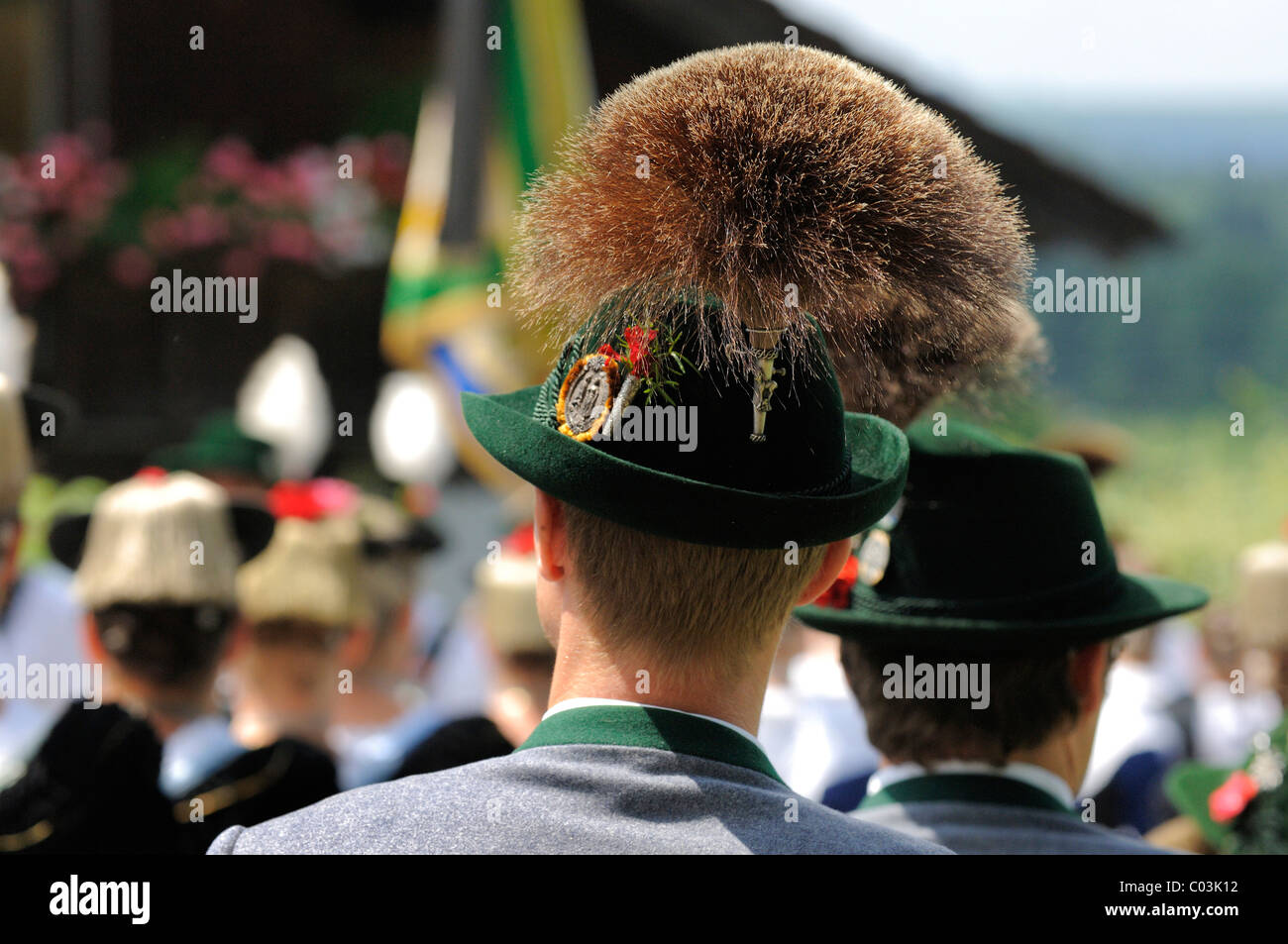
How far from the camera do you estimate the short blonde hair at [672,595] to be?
1421mm

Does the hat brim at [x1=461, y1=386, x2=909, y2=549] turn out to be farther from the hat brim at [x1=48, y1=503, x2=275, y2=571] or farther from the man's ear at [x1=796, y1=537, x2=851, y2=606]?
the hat brim at [x1=48, y1=503, x2=275, y2=571]

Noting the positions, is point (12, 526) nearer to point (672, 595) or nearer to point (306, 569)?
point (306, 569)

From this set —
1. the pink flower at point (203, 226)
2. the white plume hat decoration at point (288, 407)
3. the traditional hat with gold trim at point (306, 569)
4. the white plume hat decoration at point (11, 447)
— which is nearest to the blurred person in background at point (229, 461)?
the traditional hat with gold trim at point (306, 569)

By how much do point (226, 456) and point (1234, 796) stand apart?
3636mm

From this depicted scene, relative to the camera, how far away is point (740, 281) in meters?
1.44

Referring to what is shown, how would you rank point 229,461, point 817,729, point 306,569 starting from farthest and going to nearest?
1. point 229,461
2. point 817,729
3. point 306,569

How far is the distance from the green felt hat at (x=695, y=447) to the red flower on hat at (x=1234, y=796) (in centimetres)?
156

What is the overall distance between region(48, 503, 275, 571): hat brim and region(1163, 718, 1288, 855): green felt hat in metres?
2.32

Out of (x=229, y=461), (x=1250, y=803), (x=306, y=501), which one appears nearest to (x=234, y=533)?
(x=306, y=501)

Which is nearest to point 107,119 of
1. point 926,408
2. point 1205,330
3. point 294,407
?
point 294,407

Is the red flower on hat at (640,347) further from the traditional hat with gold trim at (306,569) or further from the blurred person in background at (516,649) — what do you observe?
the traditional hat with gold trim at (306,569)

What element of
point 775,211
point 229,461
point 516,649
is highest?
point 775,211

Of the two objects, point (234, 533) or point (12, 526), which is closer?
point (234, 533)

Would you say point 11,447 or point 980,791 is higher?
point 11,447
